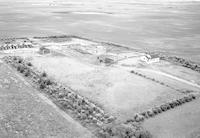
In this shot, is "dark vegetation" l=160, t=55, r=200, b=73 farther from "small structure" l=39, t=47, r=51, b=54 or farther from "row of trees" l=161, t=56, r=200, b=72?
"small structure" l=39, t=47, r=51, b=54

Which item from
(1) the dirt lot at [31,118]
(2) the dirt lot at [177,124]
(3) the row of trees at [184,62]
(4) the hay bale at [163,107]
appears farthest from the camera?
(3) the row of trees at [184,62]

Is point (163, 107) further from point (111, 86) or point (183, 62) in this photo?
point (183, 62)

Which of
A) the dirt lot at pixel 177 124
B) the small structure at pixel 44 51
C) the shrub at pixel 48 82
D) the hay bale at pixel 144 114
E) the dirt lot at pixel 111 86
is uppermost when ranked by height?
the small structure at pixel 44 51

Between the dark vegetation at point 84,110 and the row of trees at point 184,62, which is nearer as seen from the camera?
the dark vegetation at point 84,110

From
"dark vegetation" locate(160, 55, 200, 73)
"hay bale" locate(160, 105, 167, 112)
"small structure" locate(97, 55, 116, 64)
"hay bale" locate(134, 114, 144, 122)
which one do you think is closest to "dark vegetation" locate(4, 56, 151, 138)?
"hay bale" locate(134, 114, 144, 122)

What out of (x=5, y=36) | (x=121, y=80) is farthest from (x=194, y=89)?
(x=5, y=36)

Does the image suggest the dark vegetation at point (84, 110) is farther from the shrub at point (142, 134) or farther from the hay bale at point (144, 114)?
the hay bale at point (144, 114)

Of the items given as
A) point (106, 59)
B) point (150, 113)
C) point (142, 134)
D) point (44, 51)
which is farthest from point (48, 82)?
point (44, 51)

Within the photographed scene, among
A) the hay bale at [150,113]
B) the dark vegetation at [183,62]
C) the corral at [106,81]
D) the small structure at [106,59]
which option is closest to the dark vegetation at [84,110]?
the corral at [106,81]
